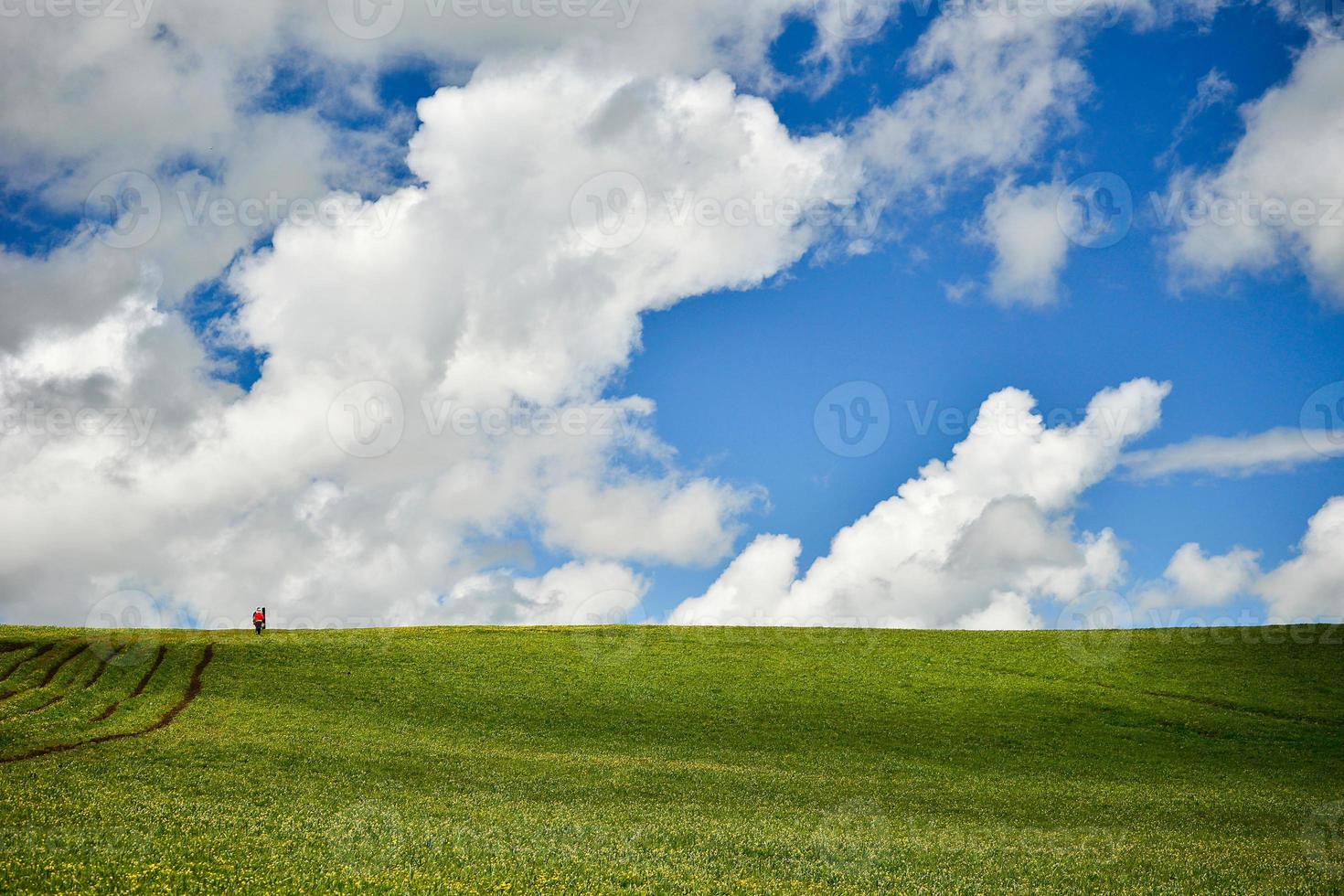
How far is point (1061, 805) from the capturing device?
37938 millimetres

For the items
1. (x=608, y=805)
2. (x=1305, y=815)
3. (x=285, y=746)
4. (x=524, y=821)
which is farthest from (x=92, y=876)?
(x=1305, y=815)

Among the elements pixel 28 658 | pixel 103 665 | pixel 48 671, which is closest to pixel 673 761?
pixel 103 665

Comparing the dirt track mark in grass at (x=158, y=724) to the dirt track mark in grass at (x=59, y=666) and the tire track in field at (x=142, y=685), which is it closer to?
the tire track in field at (x=142, y=685)

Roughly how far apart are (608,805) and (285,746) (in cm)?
1868

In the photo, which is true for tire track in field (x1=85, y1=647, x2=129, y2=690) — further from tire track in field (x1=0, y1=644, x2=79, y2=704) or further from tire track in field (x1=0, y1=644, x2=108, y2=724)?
tire track in field (x1=0, y1=644, x2=79, y2=704)

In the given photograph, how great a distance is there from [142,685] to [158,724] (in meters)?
10.6

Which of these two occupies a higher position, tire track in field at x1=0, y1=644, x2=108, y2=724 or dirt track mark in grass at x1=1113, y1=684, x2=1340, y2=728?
tire track in field at x1=0, y1=644, x2=108, y2=724

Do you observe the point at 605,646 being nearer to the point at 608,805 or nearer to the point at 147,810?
the point at 608,805

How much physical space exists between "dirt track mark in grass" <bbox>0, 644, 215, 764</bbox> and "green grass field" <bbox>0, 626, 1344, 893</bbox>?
0.82 feet

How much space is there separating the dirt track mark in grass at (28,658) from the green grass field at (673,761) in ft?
2.08

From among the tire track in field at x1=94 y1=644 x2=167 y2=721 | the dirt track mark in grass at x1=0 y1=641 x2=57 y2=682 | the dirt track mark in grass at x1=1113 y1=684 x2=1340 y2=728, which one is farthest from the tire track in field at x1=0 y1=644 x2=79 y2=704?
the dirt track mark in grass at x1=1113 y1=684 x2=1340 y2=728

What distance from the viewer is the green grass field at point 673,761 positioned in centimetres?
2394

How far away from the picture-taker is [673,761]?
44875mm

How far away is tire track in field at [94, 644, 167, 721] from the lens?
1828 inches
